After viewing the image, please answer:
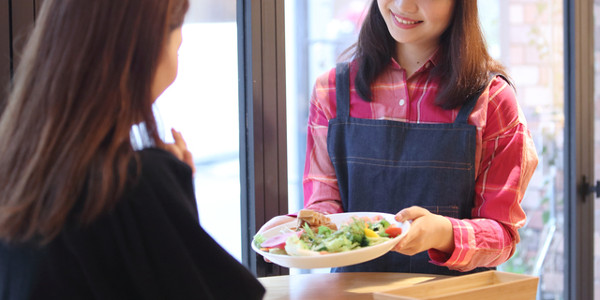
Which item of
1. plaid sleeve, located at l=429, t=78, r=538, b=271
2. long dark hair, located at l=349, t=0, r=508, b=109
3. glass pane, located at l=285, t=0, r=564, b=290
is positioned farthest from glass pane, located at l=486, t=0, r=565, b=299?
plaid sleeve, located at l=429, t=78, r=538, b=271

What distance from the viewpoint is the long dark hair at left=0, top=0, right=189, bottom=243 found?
0.80m

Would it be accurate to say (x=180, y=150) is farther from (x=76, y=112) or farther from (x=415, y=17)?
(x=415, y=17)

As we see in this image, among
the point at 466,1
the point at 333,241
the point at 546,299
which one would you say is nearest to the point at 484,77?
the point at 466,1

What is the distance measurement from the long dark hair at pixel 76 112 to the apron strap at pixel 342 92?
86 cm

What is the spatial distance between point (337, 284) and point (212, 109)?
704 millimetres

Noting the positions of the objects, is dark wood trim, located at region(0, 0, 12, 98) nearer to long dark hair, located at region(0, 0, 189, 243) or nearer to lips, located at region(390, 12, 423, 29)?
long dark hair, located at region(0, 0, 189, 243)

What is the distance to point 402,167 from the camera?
5.29 feet

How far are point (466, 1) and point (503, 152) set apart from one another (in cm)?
40

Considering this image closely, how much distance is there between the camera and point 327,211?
167 centimetres

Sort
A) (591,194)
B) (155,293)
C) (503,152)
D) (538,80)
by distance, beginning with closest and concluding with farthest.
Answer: (155,293)
(503,152)
(591,194)
(538,80)

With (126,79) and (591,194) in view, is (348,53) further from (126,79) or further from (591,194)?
(591,194)

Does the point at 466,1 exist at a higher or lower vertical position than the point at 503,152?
higher

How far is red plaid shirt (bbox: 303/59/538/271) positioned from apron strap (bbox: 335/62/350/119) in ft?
0.06

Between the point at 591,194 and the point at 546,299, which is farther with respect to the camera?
the point at 546,299
